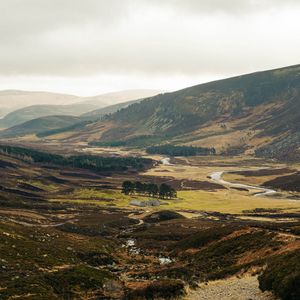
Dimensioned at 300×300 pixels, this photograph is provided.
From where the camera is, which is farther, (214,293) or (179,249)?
(179,249)

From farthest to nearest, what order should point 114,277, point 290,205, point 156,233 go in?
1. point 290,205
2. point 156,233
3. point 114,277

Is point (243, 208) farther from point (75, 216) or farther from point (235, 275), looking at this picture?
point (235, 275)

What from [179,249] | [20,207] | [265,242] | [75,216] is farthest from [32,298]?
[20,207]

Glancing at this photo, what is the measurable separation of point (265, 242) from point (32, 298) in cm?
3814

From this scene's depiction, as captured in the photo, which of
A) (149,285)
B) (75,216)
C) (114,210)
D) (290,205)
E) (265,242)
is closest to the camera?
(149,285)

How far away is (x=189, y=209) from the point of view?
623 feet

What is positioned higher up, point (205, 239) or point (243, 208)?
point (205, 239)

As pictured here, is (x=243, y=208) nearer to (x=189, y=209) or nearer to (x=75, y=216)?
(x=189, y=209)

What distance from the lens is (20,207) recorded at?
168500 mm

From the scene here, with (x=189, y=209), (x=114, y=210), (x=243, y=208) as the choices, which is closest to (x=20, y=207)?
(x=114, y=210)

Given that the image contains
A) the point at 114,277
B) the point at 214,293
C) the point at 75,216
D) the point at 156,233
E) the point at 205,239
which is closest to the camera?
the point at 214,293

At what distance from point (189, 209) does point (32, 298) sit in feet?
470

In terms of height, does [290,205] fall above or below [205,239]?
below

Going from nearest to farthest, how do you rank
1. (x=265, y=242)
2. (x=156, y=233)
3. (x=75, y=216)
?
1. (x=265, y=242)
2. (x=156, y=233)
3. (x=75, y=216)
